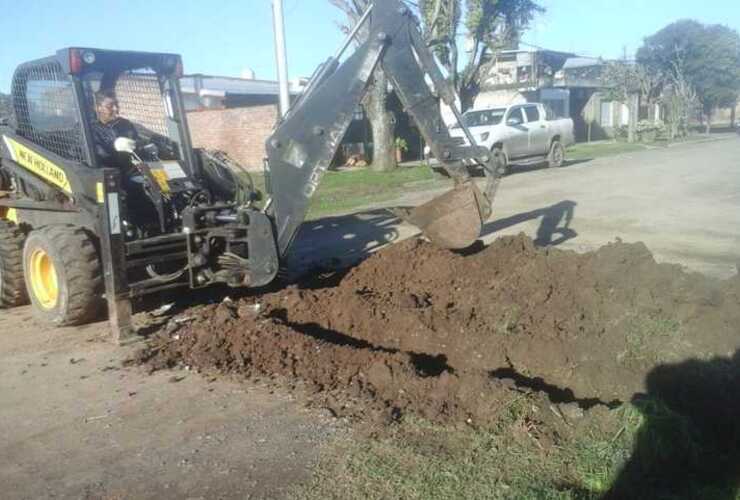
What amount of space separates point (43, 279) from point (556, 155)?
18753 millimetres

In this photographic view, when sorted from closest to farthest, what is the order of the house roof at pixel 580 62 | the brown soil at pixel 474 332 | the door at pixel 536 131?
the brown soil at pixel 474 332
the door at pixel 536 131
the house roof at pixel 580 62

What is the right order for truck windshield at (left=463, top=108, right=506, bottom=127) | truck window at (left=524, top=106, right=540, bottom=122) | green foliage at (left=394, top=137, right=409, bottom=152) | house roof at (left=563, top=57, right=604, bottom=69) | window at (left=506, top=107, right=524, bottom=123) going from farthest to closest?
house roof at (left=563, top=57, right=604, bottom=69) → green foliage at (left=394, top=137, right=409, bottom=152) → truck window at (left=524, top=106, right=540, bottom=122) → window at (left=506, top=107, right=524, bottom=123) → truck windshield at (left=463, top=108, right=506, bottom=127)

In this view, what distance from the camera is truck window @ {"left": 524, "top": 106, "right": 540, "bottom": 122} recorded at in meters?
22.2

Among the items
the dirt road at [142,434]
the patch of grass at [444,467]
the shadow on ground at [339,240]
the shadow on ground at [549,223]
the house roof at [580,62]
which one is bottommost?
the dirt road at [142,434]

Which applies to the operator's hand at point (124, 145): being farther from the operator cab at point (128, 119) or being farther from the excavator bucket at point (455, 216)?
the excavator bucket at point (455, 216)

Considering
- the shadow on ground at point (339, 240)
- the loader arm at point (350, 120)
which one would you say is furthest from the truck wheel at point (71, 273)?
the shadow on ground at point (339, 240)

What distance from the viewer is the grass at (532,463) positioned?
146 inches

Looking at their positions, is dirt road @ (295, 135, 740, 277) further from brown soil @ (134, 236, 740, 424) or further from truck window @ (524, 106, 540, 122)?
truck window @ (524, 106, 540, 122)

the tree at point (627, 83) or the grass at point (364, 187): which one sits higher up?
the tree at point (627, 83)

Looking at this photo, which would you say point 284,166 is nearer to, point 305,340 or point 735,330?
point 305,340

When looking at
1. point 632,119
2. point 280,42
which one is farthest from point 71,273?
point 632,119

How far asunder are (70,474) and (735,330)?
16.2 ft

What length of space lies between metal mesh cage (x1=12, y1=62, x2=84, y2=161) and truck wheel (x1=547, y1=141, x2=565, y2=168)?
17.9 meters

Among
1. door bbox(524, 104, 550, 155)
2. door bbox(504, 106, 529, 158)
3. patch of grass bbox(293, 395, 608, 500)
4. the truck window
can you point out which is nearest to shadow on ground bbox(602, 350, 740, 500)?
patch of grass bbox(293, 395, 608, 500)
